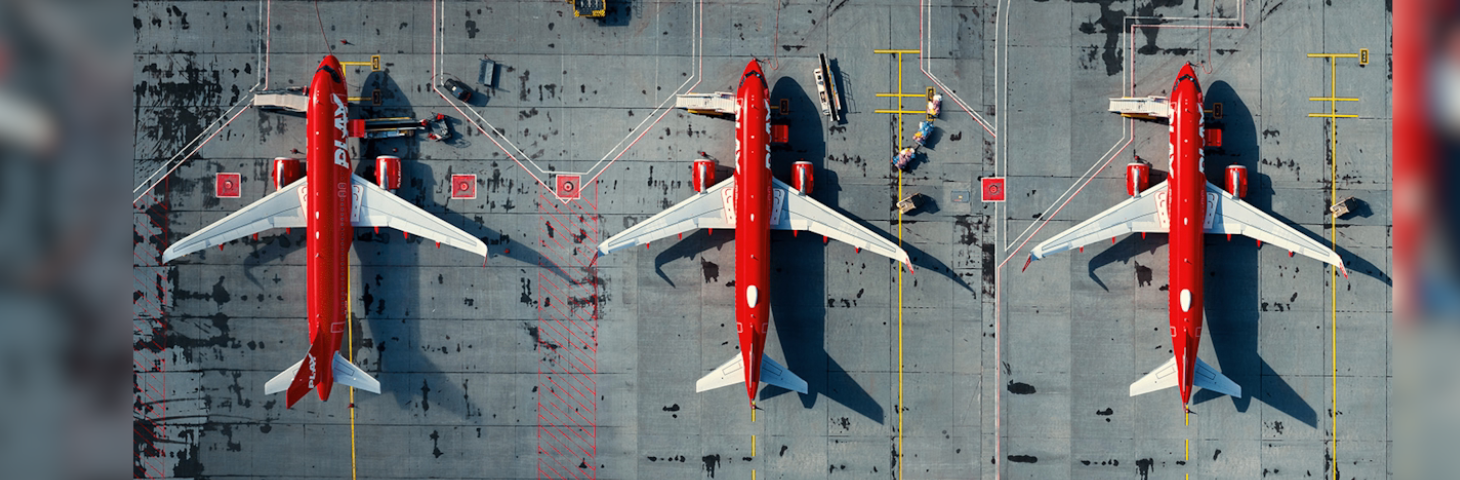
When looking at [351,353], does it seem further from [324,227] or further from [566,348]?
[566,348]

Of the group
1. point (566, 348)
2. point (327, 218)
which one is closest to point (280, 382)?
point (327, 218)

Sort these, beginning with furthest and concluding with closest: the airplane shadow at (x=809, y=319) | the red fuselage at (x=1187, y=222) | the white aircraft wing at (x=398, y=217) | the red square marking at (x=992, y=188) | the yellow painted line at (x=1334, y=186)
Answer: the airplane shadow at (x=809, y=319) → the red square marking at (x=992, y=188) → the yellow painted line at (x=1334, y=186) → the white aircraft wing at (x=398, y=217) → the red fuselage at (x=1187, y=222)

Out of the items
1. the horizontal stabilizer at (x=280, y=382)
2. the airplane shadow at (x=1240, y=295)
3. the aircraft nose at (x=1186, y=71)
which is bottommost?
the horizontal stabilizer at (x=280, y=382)

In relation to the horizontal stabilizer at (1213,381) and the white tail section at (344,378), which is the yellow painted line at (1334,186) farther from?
the white tail section at (344,378)

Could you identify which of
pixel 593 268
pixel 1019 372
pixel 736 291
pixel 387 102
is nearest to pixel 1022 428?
pixel 1019 372

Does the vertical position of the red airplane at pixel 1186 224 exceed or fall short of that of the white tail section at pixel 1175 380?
it exceeds it

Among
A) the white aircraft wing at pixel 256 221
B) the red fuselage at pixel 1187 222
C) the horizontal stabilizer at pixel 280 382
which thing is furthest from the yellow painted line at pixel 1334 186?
the horizontal stabilizer at pixel 280 382

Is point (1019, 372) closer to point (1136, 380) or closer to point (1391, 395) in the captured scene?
point (1136, 380)
